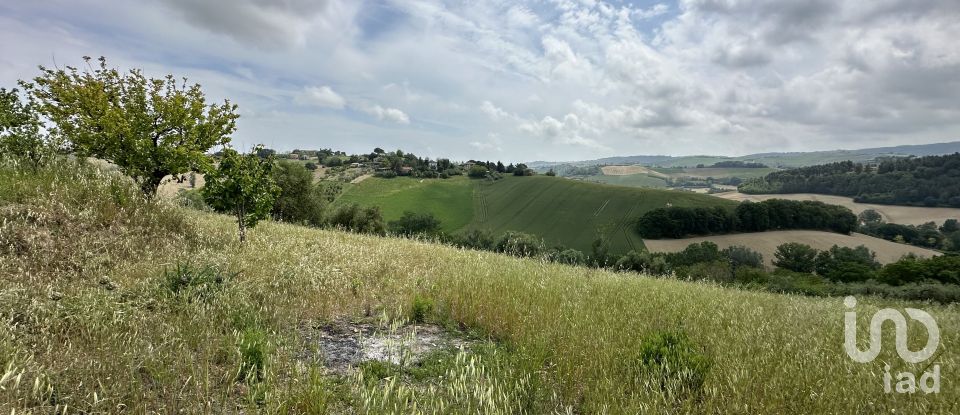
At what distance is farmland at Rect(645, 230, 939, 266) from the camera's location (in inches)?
3028

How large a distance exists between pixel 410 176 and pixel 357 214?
82500 millimetres

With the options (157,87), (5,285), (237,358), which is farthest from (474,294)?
(157,87)

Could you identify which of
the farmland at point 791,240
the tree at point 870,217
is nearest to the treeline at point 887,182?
the tree at point 870,217

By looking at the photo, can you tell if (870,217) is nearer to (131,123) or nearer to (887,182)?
(887,182)

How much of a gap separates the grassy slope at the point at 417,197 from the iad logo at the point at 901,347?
Answer: 3389 inches

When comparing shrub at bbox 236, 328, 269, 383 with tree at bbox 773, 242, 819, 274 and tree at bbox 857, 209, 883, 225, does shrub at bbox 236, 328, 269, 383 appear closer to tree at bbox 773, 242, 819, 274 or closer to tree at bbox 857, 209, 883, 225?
tree at bbox 773, 242, 819, 274

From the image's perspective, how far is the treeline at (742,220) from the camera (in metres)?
90.2

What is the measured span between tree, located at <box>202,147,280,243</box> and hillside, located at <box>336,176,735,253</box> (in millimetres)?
74990

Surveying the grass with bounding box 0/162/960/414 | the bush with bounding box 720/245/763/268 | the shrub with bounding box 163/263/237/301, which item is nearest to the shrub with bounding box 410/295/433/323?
the grass with bounding box 0/162/960/414

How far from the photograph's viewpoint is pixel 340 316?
6957 mm

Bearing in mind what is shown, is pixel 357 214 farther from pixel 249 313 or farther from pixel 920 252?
pixel 920 252

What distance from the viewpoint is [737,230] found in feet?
305

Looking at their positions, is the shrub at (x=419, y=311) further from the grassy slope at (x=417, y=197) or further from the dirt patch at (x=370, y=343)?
the grassy slope at (x=417, y=197)

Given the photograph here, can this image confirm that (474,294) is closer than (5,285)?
No
